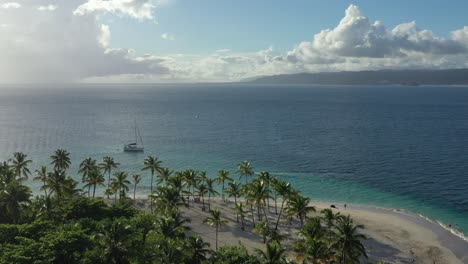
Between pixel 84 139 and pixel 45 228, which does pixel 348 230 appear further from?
pixel 84 139

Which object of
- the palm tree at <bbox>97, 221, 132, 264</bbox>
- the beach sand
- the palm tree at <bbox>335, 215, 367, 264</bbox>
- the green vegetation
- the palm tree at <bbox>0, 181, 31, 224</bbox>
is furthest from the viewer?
the beach sand

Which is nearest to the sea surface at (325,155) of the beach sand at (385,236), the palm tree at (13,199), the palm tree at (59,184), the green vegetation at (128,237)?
the beach sand at (385,236)

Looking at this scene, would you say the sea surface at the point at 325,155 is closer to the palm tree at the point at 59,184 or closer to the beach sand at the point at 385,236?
the beach sand at the point at 385,236

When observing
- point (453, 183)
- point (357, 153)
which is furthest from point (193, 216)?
point (357, 153)

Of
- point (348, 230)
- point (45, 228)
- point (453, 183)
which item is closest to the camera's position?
point (348, 230)

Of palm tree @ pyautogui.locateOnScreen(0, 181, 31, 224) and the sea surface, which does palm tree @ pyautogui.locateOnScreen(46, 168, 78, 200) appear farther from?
the sea surface

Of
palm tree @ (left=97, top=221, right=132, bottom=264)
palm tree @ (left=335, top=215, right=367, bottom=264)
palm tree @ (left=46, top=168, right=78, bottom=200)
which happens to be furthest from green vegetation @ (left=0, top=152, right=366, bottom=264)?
palm tree @ (left=46, top=168, right=78, bottom=200)

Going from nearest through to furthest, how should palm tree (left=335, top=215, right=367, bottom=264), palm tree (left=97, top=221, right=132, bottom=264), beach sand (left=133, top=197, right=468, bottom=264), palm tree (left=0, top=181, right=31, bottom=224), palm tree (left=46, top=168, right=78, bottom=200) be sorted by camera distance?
1. palm tree (left=97, top=221, right=132, bottom=264)
2. palm tree (left=335, top=215, right=367, bottom=264)
3. palm tree (left=0, top=181, right=31, bottom=224)
4. beach sand (left=133, top=197, right=468, bottom=264)
5. palm tree (left=46, top=168, right=78, bottom=200)

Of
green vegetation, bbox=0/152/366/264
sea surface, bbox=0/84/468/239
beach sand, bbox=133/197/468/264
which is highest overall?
green vegetation, bbox=0/152/366/264
